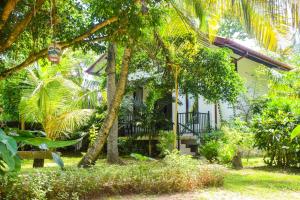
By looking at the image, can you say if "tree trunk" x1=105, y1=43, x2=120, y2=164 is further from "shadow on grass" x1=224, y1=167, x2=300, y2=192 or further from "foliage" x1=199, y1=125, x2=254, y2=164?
"shadow on grass" x1=224, y1=167, x2=300, y2=192

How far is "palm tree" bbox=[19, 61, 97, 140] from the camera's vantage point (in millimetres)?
13633

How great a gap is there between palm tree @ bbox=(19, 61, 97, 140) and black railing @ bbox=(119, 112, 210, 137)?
1733mm

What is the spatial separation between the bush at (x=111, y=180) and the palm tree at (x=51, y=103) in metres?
6.52

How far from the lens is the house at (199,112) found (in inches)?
608

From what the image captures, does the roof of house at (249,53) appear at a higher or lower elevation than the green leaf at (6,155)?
higher

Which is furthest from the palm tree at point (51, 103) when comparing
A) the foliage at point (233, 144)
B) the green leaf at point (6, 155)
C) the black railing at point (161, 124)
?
the green leaf at point (6, 155)

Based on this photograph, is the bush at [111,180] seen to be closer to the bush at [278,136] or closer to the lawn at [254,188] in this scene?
the lawn at [254,188]

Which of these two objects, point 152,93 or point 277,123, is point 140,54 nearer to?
point 152,93

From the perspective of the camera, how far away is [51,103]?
45.0 feet

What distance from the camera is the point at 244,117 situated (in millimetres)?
16297

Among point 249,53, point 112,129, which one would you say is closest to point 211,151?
point 112,129

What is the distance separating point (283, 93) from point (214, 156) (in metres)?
3.72

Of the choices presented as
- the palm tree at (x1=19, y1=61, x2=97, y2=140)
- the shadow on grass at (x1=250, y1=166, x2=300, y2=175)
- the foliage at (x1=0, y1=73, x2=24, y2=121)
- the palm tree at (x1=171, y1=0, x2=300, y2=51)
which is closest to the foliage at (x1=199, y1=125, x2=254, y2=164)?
the shadow on grass at (x1=250, y1=166, x2=300, y2=175)

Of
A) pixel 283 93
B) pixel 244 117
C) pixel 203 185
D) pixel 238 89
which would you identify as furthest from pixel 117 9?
pixel 244 117
